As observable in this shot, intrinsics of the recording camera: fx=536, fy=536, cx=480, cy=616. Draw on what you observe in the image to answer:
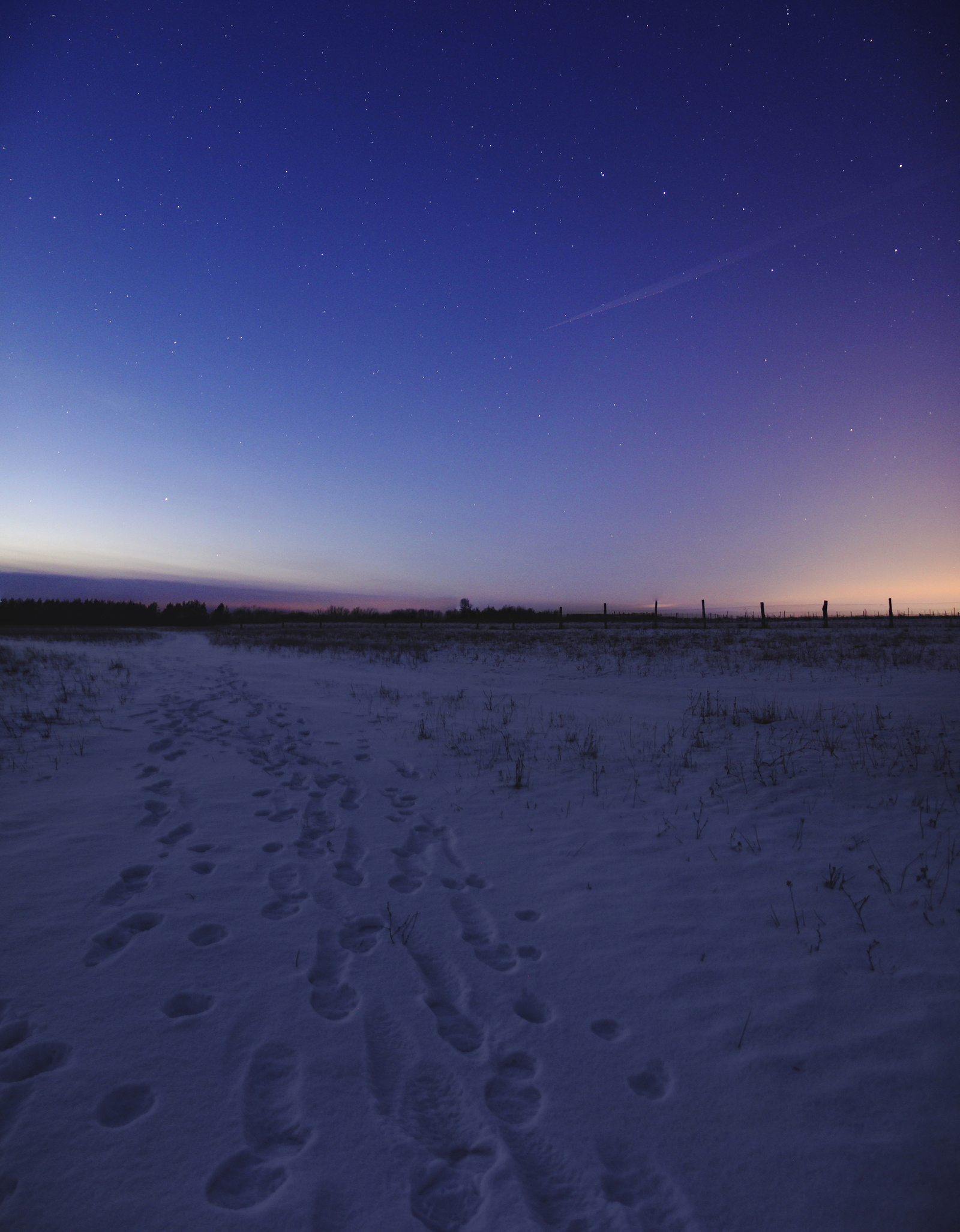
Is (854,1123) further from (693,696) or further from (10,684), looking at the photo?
(10,684)

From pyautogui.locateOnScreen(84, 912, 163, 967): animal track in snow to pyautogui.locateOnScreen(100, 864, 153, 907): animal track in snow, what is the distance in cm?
28

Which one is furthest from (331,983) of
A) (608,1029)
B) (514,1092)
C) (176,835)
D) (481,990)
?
(176,835)

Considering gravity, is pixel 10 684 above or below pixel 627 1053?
above

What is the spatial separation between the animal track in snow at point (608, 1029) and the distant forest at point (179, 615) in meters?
79.1

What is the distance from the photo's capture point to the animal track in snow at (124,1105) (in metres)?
2.27

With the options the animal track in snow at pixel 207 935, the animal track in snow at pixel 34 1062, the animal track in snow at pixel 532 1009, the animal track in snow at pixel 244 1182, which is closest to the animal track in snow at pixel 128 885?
the animal track in snow at pixel 207 935

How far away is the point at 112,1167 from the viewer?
208 centimetres

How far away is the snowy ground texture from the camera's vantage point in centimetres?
209

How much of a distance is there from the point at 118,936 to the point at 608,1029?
10.3 feet

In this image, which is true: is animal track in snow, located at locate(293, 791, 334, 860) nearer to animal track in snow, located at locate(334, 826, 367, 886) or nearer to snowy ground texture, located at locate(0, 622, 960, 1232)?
snowy ground texture, located at locate(0, 622, 960, 1232)

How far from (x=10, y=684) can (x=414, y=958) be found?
43.6 ft

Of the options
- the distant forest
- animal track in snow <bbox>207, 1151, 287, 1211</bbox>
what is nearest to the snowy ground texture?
animal track in snow <bbox>207, 1151, 287, 1211</bbox>

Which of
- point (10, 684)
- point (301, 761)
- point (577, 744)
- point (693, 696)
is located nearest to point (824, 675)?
point (693, 696)

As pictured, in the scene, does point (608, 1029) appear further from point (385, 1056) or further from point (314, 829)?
point (314, 829)
